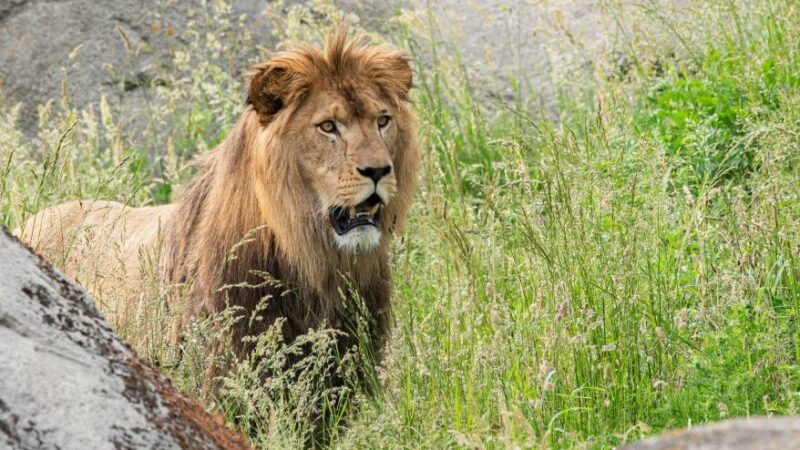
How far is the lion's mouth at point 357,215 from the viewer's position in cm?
501

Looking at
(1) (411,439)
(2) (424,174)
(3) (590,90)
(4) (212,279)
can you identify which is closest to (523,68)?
(3) (590,90)

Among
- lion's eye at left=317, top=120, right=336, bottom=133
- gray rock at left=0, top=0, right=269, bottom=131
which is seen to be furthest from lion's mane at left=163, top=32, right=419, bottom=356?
gray rock at left=0, top=0, right=269, bottom=131

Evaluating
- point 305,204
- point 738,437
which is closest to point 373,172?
point 305,204

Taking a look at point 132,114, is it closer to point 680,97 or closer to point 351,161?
point 680,97

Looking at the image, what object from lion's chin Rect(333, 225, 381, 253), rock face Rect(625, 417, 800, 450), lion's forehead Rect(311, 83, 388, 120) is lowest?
lion's chin Rect(333, 225, 381, 253)

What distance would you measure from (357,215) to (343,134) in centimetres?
32

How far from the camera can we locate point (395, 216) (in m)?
5.27

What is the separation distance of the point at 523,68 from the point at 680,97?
2189 mm

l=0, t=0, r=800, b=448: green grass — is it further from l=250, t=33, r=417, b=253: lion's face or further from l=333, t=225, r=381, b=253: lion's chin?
l=250, t=33, r=417, b=253: lion's face

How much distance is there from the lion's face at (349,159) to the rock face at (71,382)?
1.97m

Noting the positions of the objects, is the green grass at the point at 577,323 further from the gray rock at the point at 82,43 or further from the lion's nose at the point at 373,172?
the gray rock at the point at 82,43

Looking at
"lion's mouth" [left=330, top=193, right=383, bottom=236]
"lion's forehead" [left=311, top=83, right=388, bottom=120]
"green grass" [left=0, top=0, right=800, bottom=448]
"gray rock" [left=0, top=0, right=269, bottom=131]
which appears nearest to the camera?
"green grass" [left=0, top=0, right=800, bottom=448]

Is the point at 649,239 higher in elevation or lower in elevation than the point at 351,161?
lower

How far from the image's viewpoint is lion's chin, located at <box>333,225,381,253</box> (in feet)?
16.6
